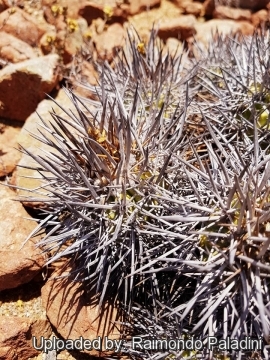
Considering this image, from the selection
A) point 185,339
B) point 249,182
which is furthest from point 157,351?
point 249,182

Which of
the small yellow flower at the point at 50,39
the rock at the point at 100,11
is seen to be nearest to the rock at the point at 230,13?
the rock at the point at 100,11

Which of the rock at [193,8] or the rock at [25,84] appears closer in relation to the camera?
the rock at [25,84]

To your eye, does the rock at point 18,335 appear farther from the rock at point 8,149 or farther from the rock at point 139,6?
the rock at point 139,6

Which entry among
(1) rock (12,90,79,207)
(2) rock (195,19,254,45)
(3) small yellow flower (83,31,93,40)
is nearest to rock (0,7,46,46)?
(3) small yellow flower (83,31,93,40)

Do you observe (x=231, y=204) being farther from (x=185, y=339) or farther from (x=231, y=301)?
(x=185, y=339)

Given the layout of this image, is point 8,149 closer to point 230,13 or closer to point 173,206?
point 173,206

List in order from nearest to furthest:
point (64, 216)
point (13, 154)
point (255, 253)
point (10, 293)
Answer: point (255, 253)
point (64, 216)
point (10, 293)
point (13, 154)

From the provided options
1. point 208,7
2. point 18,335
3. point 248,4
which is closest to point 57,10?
point 208,7
